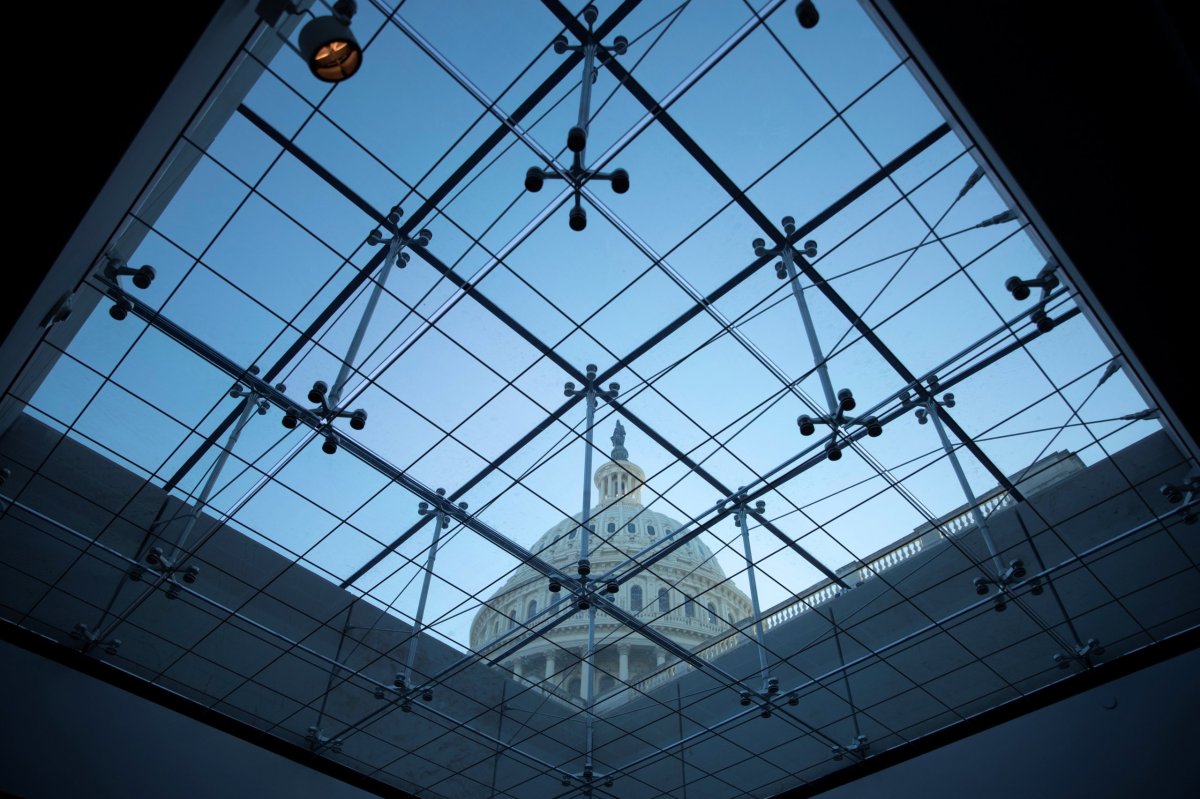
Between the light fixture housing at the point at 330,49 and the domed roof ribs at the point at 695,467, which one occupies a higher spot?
the domed roof ribs at the point at 695,467

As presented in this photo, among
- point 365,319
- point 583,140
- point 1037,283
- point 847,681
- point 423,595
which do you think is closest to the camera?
point 583,140

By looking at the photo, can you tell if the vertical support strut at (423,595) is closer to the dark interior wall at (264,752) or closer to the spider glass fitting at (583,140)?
the dark interior wall at (264,752)

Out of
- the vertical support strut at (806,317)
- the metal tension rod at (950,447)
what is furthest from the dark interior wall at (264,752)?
the vertical support strut at (806,317)

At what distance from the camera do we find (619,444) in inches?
746

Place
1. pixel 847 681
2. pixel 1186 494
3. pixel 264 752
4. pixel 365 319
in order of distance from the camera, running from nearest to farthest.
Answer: pixel 365 319
pixel 1186 494
pixel 264 752
pixel 847 681

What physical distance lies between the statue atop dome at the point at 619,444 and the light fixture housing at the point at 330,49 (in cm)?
1059

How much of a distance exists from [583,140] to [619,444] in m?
8.99

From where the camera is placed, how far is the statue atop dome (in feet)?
58.7

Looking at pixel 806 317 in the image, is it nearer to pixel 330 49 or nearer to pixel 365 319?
pixel 365 319

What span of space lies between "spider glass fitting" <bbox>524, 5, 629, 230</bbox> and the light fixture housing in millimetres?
3149

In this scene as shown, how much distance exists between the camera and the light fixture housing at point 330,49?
26.4 feet

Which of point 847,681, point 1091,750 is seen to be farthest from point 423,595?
point 1091,750

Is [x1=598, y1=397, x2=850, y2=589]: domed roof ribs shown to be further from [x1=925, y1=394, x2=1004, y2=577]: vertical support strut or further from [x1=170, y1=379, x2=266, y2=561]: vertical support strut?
[x1=170, y1=379, x2=266, y2=561]: vertical support strut

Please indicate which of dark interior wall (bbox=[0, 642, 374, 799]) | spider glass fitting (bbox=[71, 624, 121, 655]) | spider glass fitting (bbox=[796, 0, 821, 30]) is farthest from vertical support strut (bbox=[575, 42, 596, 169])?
dark interior wall (bbox=[0, 642, 374, 799])
